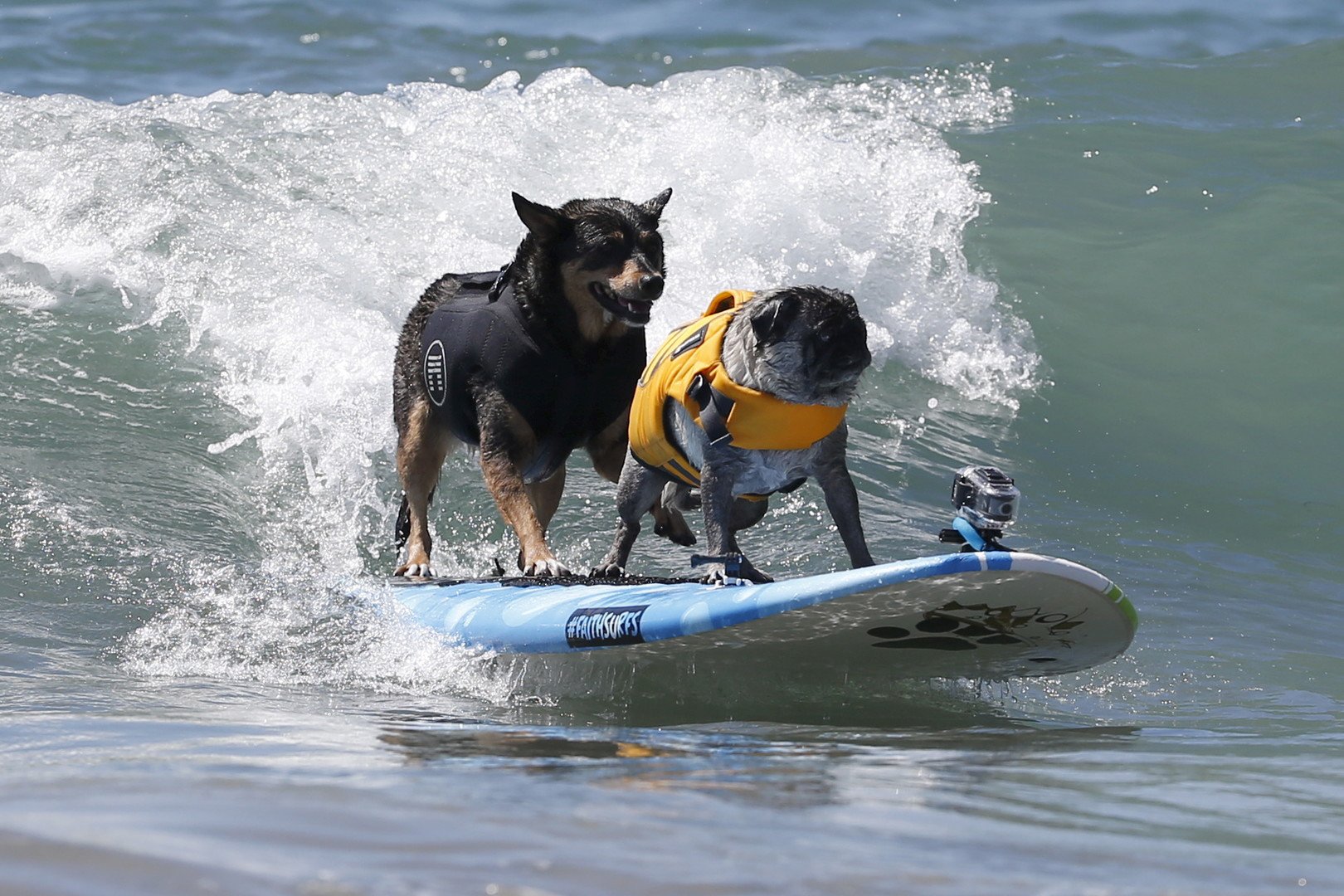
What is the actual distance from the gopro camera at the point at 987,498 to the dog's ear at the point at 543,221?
7.73ft

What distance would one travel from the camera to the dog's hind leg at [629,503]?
6152 millimetres

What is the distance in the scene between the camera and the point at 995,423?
10125mm

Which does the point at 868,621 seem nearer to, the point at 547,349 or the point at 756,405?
the point at 756,405

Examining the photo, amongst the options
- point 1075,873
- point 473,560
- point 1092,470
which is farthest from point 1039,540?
point 1075,873

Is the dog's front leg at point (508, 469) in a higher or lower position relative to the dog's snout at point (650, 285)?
lower

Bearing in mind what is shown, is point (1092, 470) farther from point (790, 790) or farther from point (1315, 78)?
point (1315, 78)

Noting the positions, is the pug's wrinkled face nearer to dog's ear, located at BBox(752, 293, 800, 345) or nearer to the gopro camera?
dog's ear, located at BBox(752, 293, 800, 345)

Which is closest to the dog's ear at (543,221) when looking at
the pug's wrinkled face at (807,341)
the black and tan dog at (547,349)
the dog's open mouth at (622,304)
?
the black and tan dog at (547,349)

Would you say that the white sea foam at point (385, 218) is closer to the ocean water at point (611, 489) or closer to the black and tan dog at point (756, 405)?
the ocean water at point (611, 489)

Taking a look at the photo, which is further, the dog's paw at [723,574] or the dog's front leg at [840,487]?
the dog's front leg at [840,487]

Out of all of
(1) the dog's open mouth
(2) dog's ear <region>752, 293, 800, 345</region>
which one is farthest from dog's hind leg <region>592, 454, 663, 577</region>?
(2) dog's ear <region>752, 293, 800, 345</region>

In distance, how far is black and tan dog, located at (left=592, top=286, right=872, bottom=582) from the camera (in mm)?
5262

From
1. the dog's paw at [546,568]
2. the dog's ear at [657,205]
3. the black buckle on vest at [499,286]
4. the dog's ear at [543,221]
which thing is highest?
the dog's ear at [657,205]

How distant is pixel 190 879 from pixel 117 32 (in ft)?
65.3
